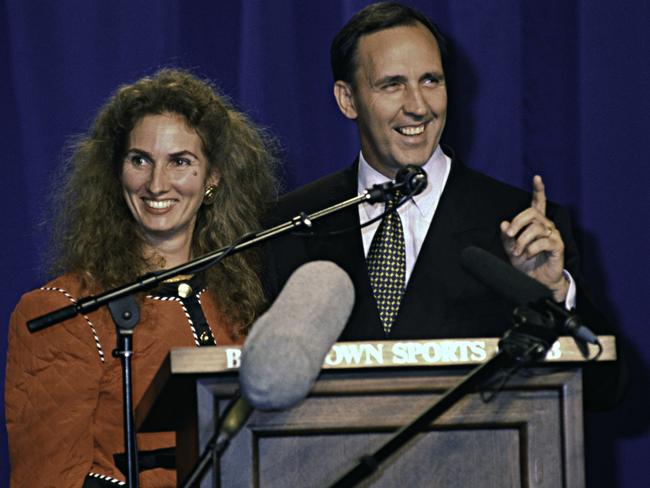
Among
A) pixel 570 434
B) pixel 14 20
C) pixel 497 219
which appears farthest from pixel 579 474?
pixel 14 20

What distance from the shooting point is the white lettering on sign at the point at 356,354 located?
1395 millimetres

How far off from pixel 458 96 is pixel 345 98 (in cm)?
35

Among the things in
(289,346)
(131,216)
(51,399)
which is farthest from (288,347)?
(131,216)

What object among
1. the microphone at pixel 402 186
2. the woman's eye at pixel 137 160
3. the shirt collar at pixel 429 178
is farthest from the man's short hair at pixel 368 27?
the microphone at pixel 402 186

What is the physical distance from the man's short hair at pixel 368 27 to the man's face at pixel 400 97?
0.06 feet

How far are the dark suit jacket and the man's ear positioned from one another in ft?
0.42

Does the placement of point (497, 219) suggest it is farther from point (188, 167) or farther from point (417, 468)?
point (417, 468)

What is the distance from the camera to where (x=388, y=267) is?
2322 millimetres

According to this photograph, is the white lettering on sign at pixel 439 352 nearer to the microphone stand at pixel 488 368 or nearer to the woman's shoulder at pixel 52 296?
the microphone stand at pixel 488 368

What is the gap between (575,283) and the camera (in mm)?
2064

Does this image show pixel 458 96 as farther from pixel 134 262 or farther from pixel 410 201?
pixel 134 262

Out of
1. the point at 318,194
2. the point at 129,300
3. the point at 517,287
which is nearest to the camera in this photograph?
the point at 517,287

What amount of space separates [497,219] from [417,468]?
1.02 meters

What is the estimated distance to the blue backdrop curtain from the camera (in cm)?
271
